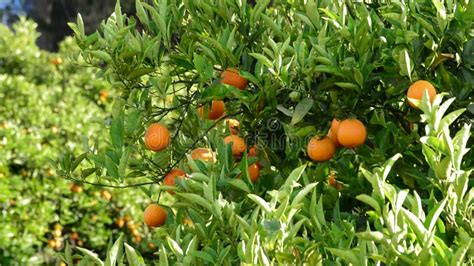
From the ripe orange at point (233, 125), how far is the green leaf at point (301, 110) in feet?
1.44

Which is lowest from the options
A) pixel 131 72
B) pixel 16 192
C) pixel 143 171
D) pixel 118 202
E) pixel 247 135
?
pixel 118 202

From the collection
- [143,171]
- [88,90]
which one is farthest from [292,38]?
[88,90]

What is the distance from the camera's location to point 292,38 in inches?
93.0

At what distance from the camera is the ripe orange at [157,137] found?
2.37m

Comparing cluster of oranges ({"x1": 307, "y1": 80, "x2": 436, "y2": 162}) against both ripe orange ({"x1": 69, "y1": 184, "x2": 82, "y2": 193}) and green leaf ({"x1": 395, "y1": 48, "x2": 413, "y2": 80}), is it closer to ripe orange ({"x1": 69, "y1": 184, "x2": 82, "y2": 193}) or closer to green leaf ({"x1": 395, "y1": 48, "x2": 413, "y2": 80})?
green leaf ({"x1": 395, "y1": 48, "x2": 413, "y2": 80})

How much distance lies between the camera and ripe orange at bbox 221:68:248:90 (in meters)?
2.24

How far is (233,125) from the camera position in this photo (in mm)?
2662

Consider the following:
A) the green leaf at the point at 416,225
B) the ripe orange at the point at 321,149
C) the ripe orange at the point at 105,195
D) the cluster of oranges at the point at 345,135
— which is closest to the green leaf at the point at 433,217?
the green leaf at the point at 416,225

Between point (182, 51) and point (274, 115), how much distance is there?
1.14 ft

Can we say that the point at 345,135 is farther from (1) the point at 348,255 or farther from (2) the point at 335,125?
(1) the point at 348,255

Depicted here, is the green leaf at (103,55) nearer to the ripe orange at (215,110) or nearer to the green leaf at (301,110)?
the ripe orange at (215,110)

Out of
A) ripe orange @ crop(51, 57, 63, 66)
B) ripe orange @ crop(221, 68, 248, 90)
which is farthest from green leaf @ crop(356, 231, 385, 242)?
ripe orange @ crop(51, 57, 63, 66)

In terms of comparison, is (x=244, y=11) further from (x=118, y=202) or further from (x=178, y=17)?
(x=118, y=202)

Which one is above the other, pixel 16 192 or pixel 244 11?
pixel 244 11
